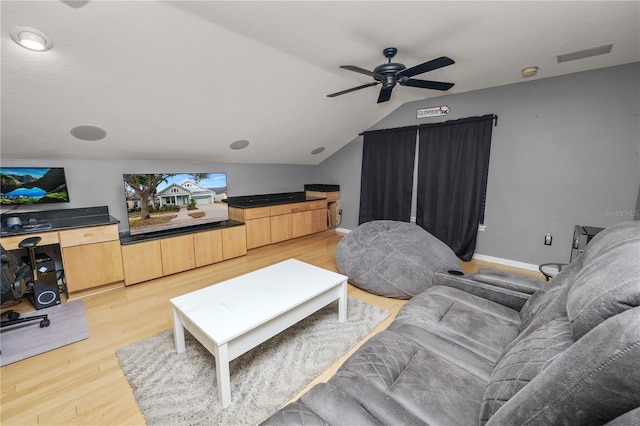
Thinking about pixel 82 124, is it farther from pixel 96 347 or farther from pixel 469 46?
pixel 469 46

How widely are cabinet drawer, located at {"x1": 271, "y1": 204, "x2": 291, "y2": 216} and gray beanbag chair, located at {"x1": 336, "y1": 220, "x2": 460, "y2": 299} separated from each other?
6.17 ft

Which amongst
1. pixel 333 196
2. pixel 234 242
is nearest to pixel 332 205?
pixel 333 196

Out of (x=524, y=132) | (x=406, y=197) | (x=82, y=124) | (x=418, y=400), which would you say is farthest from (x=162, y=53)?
(x=524, y=132)

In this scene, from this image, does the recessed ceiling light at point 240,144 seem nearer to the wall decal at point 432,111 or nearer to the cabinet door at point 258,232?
the cabinet door at point 258,232

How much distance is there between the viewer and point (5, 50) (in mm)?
1806

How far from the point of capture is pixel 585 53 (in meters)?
2.58

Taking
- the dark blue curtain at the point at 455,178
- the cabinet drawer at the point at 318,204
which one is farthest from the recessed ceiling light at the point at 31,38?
the dark blue curtain at the point at 455,178

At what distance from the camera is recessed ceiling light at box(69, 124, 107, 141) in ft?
8.91

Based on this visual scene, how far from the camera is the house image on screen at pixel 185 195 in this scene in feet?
12.1

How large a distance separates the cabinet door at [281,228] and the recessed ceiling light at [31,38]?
3.34m

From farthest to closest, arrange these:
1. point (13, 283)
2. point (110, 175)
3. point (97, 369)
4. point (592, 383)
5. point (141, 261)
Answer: point (110, 175) → point (141, 261) → point (13, 283) → point (97, 369) → point (592, 383)

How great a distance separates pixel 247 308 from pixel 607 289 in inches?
69.4

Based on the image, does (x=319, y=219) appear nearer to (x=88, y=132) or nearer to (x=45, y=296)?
(x=88, y=132)

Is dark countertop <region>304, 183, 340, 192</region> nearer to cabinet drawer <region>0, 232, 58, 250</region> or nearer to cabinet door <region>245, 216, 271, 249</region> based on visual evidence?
cabinet door <region>245, 216, 271, 249</region>
